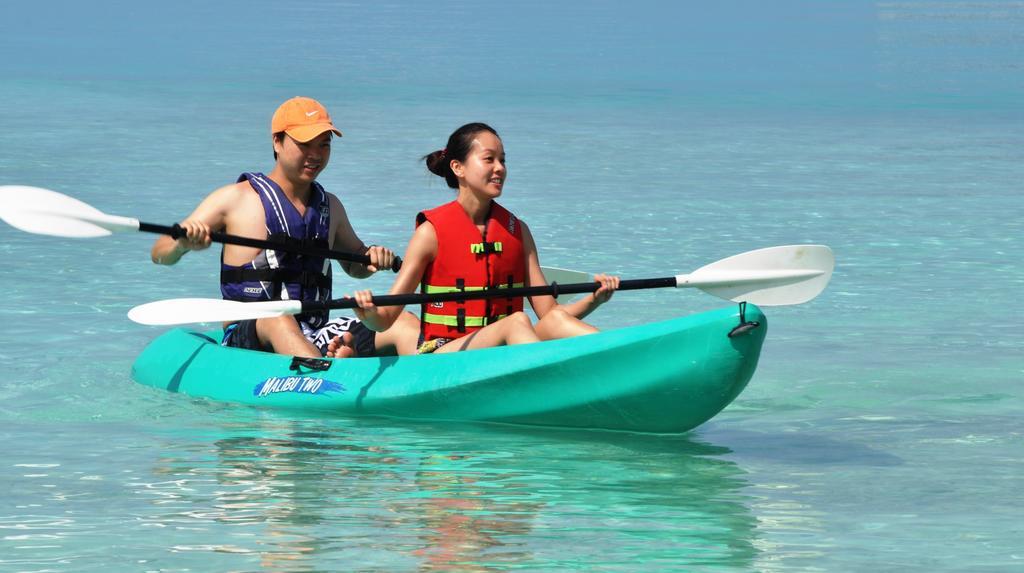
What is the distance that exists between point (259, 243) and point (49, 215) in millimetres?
802

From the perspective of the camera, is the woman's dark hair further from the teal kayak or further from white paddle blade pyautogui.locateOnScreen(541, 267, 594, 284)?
white paddle blade pyautogui.locateOnScreen(541, 267, 594, 284)

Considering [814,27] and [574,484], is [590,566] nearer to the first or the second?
[574,484]

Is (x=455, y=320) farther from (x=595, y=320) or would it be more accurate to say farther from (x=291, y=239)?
(x=595, y=320)

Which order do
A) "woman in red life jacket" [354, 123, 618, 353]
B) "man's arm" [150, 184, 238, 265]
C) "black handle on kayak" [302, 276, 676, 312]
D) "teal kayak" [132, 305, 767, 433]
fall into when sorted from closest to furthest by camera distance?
"teal kayak" [132, 305, 767, 433] < "black handle on kayak" [302, 276, 676, 312] < "woman in red life jacket" [354, 123, 618, 353] < "man's arm" [150, 184, 238, 265]

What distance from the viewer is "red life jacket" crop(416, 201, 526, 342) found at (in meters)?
6.00

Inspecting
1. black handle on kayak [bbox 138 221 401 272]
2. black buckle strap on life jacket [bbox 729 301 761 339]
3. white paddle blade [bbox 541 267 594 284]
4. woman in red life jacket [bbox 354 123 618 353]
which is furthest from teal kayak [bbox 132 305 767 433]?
white paddle blade [bbox 541 267 594 284]

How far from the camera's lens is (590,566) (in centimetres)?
437

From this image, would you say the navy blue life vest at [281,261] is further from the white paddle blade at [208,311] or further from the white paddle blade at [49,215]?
the white paddle blade at [49,215]

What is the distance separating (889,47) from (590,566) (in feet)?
92.8

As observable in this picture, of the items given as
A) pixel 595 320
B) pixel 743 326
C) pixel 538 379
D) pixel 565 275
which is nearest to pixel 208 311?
pixel 538 379

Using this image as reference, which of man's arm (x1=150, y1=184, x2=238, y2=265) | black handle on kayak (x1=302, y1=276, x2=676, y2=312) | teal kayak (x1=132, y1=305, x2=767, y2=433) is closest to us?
teal kayak (x1=132, y1=305, x2=767, y2=433)

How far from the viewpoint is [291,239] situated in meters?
6.35

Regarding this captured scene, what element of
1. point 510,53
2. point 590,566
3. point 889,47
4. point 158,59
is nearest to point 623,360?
point 590,566

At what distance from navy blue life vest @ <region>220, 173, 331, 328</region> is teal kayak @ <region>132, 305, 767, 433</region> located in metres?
0.25
